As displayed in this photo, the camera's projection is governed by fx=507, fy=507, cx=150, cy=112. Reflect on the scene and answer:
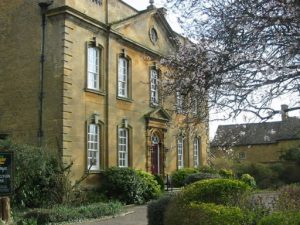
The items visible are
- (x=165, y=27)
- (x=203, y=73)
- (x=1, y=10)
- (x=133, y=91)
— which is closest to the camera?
(x=203, y=73)

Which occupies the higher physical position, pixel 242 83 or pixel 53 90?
pixel 53 90

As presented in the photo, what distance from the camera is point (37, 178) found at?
771 inches

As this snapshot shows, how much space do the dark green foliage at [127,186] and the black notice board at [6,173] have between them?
9875 millimetres

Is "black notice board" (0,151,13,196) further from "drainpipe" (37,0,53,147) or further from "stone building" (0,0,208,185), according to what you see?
"drainpipe" (37,0,53,147)

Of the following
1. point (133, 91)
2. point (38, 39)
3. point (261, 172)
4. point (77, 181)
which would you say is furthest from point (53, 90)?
point (261, 172)

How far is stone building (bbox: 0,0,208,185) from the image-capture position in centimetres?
2177

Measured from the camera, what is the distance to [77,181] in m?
21.1

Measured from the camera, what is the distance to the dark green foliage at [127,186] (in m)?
22.3

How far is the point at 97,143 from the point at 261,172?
59.2 ft

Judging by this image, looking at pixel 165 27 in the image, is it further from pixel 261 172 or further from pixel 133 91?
pixel 261 172

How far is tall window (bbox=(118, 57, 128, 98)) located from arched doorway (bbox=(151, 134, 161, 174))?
3575 millimetres

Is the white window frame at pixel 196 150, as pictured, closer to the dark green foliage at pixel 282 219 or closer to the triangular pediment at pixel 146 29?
the triangular pediment at pixel 146 29

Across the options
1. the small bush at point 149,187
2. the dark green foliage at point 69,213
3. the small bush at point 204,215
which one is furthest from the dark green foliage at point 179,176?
the small bush at point 204,215

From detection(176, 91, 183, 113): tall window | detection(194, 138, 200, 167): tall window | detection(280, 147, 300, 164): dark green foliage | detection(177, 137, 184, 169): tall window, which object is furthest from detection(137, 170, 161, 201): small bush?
detection(280, 147, 300, 164): dark green foliage
